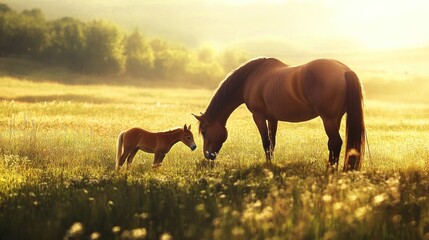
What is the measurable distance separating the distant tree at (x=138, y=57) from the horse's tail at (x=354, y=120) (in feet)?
237

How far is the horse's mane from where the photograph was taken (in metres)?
12.1

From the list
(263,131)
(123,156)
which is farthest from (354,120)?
(123,156)

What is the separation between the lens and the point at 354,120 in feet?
31.6

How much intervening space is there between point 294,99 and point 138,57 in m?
71.5

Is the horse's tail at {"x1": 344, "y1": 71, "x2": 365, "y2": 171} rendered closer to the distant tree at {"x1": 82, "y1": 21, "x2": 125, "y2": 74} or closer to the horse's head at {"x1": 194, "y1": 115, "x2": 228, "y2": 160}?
the horse's head at {"x1": 194, "y1": 115, "x2": 228, "y2": 160}

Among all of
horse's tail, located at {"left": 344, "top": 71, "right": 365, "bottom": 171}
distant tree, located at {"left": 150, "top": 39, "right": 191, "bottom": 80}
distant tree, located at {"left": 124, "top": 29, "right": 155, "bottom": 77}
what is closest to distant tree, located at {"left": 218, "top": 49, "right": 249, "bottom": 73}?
distant tree, located at {"left": 150, "top": 39, "right": 191, "bottom": 80}

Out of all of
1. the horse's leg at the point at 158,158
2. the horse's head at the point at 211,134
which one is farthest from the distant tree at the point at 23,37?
the horse's leg at the point at 158,158

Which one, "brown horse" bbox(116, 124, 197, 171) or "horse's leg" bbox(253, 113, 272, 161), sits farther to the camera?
"horse's leg" bbox(253, 113, 272, 161)

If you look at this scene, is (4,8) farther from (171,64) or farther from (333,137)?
(333,137)

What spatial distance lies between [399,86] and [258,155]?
6314cm

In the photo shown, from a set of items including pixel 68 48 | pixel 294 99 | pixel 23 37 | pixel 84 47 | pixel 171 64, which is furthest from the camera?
pixel 171 64

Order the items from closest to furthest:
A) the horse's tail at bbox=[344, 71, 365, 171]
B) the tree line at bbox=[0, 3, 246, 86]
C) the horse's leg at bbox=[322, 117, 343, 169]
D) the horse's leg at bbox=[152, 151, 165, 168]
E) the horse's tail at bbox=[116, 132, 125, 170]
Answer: the horse's tail at bbox=[344, 71, 365, 171], the horse's leg at bbox=[322, 117, 343, 169], the horse's leg at bbox=[152, 151, 165, 168], the horse's tail at bbox=[116, 132, 125, 170], the tree line at bbox=[0, 3, 246, 86]

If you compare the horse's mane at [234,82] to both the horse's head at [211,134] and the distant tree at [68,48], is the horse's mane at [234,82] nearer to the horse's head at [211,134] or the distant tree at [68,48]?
the horse's head at [211,134]

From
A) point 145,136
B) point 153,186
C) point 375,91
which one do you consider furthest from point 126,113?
point 375,91
